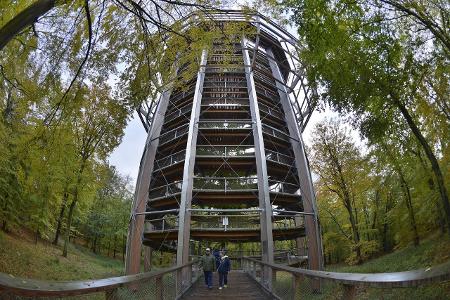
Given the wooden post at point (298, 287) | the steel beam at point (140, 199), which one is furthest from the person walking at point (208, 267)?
the steel beam at point (140, 199)

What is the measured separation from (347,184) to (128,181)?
36.9m

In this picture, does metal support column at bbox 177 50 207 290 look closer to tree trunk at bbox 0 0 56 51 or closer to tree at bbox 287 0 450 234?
tree at bbox 287 0 450 234

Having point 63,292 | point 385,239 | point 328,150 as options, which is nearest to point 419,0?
point 63,292

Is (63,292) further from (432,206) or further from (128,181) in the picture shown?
(128,181)

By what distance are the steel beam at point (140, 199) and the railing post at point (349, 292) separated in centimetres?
1622

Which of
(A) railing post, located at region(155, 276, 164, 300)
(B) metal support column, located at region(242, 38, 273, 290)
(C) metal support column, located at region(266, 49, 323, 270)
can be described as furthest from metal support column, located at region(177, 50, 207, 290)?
(A) railing post, located at region(155, 276, 164, 300)

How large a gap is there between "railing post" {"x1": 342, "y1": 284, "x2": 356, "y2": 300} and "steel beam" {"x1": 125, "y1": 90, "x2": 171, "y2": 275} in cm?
1622

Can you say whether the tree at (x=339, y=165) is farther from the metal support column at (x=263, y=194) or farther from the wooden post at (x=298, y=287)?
the wooden post at (x=298, y=287)

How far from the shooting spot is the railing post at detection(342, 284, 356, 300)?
365cm

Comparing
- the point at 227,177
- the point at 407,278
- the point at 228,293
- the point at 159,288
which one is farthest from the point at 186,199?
the point at 407,278

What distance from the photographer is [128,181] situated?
51.4 m

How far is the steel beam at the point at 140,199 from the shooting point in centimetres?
1936

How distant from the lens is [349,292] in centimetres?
369

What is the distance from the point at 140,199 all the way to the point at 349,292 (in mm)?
18100
